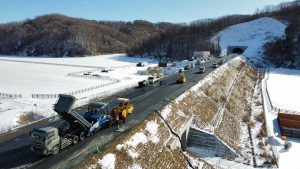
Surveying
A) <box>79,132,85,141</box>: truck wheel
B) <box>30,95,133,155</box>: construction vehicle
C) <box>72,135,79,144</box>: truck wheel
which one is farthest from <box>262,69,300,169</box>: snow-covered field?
<box>72,135,79,144</box>: truck wheel

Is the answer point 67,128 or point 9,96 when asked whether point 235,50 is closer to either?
point 9,96

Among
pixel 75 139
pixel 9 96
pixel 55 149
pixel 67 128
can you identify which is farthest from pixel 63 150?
pixel 9 96

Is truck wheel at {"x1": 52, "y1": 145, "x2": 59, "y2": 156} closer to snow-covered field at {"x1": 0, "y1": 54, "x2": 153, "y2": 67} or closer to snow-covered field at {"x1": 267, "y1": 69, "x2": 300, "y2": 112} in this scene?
snow-covered field at {"x1": 267, "y1": 69, "x2": 300, "y2": 112}

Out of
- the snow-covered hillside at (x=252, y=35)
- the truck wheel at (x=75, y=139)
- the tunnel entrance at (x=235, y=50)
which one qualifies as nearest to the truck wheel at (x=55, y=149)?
A: the truck wheel at (x=75, y=139)

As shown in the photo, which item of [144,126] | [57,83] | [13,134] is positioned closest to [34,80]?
[57,83]

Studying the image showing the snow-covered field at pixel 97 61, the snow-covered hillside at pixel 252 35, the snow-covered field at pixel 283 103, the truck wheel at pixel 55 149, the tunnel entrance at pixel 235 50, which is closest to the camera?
the truck wheel at pixel 55 149

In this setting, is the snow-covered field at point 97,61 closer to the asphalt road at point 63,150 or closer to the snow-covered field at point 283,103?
the snow-covered field at point 283,103

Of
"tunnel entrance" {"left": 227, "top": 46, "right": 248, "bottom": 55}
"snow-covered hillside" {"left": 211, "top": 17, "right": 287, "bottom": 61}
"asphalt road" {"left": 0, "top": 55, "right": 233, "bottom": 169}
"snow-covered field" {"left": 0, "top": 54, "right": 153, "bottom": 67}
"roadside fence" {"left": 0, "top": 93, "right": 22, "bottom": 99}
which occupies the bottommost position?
"asphalt road" {"left": 0, "top": 55, "right": 233, "bottom": 169}
